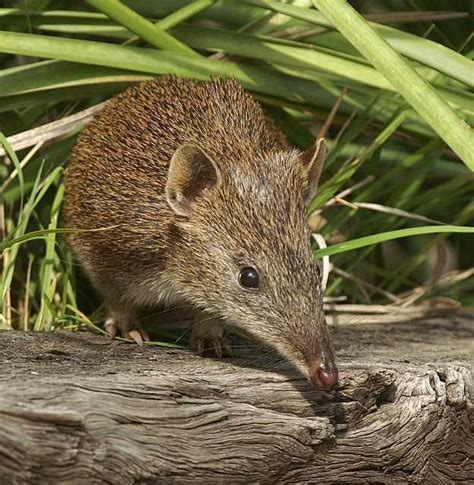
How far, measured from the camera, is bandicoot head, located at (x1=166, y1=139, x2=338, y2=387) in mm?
3090

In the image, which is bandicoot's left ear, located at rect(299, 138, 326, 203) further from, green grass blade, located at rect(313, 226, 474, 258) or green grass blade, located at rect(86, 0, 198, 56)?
green grass blade, located at rect(86, 0, 198, 56)

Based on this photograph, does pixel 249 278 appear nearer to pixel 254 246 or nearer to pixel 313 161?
pixel 254 246

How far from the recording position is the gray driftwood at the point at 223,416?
240 cm

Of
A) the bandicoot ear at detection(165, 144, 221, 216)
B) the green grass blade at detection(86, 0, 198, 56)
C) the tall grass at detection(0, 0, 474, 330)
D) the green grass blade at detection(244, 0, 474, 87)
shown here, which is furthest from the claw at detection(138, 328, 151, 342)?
the green grass blade at detection(244, 0, 474, 87)

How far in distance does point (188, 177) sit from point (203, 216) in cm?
13

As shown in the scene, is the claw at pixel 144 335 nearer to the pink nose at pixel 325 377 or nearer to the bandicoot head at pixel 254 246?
the bandicoot head at pixel 254 246

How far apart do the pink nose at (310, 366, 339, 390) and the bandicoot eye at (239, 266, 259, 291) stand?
1.34ft

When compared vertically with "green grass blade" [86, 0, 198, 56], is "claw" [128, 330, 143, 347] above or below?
below

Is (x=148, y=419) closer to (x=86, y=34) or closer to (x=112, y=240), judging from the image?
(x=112, y=240)

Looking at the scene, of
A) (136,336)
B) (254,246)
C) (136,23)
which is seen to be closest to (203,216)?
(254,246)

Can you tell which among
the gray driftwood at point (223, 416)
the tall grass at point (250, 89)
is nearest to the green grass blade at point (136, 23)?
the tall grass at point (250, 89)

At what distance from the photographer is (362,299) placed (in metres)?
4.33

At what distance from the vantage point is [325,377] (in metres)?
2.84

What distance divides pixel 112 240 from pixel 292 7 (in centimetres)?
102
